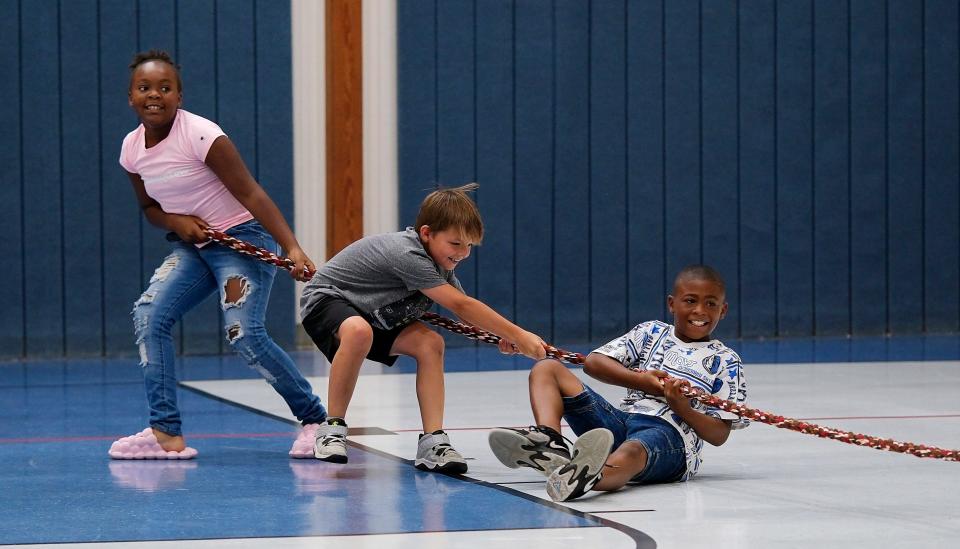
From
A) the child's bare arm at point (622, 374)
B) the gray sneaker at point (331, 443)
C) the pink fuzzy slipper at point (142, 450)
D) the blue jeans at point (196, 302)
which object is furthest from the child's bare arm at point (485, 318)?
the pink fuzzy slipper at point (142, 450)

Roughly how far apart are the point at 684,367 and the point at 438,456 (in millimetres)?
658

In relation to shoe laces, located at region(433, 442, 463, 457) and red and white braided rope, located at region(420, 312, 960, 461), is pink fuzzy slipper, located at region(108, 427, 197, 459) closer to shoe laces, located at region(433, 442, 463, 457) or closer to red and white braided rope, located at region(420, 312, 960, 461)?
shoe laces, located at region(433, 442, 463, 457)

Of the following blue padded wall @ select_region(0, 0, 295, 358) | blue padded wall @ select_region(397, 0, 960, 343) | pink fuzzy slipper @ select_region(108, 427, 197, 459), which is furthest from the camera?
blue padded wall @ select_region(397, 0, 960, 343)

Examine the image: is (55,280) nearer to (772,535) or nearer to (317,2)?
(317,2)

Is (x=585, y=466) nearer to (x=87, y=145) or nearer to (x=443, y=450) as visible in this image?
(x=443, y=450)

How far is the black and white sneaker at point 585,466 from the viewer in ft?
10.2

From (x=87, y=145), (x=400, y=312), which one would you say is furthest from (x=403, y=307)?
(x=87, y=145)

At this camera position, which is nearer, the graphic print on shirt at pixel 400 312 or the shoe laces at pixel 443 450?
the shoe laces at pixel 443 450

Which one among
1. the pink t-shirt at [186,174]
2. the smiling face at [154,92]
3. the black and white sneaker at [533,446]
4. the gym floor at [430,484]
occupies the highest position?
the smiling face at [154,92]

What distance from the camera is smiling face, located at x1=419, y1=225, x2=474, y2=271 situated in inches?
142

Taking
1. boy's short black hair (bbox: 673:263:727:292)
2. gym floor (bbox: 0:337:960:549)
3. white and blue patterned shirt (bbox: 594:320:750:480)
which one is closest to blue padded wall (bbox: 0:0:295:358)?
gym floor (bbox: 0:337:960:549)

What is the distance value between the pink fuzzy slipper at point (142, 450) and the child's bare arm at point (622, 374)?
1.21 metres

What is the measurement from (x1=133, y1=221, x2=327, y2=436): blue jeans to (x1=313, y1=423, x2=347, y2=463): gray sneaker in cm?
30

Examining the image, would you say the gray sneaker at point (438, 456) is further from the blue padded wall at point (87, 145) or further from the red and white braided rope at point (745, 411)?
the blue padded wall at point (87, 145)
